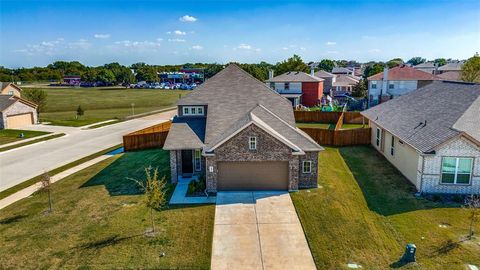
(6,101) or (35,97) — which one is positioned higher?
(35,97)

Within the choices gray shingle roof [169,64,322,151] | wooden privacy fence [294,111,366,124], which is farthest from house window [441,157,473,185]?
wooden privacy fence [294,111,366,124]

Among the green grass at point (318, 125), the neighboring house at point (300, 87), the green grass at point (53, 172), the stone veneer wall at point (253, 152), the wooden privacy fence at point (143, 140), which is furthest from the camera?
the neighboring house at point (300, 87)

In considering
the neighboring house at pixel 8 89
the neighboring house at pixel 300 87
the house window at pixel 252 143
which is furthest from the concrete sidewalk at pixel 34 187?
the neighboring house at pixel 8 89

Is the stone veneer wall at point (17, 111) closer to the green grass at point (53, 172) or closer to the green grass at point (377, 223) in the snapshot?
the green grass at point (53, 172)

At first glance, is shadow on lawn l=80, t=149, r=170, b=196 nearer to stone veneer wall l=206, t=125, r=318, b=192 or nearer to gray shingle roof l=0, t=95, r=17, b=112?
stone veneer wall l=206, t=125, r=318, b=192

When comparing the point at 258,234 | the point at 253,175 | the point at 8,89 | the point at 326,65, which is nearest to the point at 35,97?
the point at 8,89

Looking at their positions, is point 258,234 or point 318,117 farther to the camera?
point 318,117

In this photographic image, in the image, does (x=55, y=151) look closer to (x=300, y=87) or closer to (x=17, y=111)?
(x=17, y=111)
